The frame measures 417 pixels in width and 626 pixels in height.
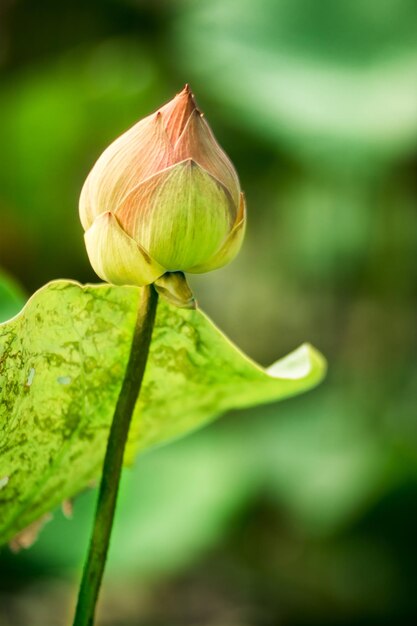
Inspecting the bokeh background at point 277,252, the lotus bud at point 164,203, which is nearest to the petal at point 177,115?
the lotus bud at point 164,203

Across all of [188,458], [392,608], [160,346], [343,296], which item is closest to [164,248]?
[160,346]

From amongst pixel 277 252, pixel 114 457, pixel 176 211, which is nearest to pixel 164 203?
pixel 176 211

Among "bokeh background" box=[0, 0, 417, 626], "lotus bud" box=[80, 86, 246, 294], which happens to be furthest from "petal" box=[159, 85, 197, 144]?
"bokeh background" box=[0, 0, 417, 626]

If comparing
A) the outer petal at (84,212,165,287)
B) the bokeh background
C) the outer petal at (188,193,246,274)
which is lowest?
the bokeh background

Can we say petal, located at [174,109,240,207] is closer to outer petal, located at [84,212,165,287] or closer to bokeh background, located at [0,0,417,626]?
outer petal, located at [84,212,165,287]

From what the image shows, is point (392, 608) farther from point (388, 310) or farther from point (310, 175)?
point (310, 175)

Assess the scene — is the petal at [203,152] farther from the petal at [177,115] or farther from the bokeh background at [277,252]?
the bokeh background at [277,252]

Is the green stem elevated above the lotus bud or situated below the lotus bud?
below
